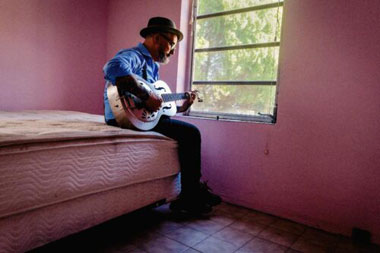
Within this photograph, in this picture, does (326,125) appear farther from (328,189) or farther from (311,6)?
(311,6)

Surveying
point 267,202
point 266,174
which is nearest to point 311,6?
point 266,174

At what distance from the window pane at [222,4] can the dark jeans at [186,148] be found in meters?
1.16

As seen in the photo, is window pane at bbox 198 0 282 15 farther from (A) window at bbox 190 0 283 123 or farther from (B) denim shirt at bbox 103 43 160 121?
(B) denim shirt at bbox 103 43 160 121

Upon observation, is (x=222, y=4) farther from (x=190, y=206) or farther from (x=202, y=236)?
(x=202, y=236)

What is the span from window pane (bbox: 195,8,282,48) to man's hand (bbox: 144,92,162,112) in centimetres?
100

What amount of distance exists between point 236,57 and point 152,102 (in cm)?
99

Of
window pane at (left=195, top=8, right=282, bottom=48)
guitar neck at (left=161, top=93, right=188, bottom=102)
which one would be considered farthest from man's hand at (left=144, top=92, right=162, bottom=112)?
window pane at (left=195, top=8, right=282, bottom=48)

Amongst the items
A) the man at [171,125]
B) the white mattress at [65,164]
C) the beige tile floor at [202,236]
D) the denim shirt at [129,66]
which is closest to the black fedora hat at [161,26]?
the man at [171,125]

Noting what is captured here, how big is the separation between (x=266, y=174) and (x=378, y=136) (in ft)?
2.45

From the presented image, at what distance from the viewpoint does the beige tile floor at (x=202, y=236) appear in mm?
1343

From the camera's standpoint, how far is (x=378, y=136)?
1.54 m

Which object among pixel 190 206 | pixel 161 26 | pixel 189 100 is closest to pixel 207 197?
pixel 190 206

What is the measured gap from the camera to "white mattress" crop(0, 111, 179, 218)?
3.03ft

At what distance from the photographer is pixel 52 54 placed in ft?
8.57
